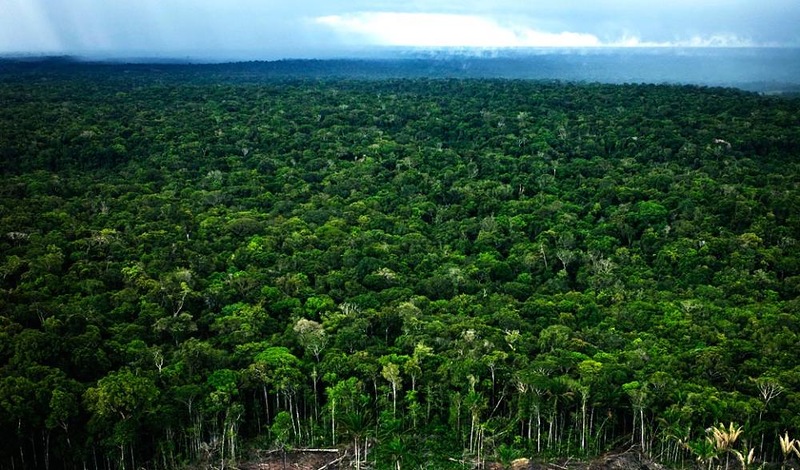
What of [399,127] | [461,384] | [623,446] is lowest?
[623,446]

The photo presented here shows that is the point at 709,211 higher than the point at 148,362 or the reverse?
higher

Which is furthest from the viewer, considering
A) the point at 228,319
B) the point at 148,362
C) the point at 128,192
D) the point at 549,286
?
the point at 128,192

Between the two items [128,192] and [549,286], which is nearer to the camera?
[549,286]

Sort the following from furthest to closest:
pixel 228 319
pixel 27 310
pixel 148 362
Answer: pixel 228 319 < pixel 27 310 < pixel 148 362

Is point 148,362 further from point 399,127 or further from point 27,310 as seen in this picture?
point 399,127

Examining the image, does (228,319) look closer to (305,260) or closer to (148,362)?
(148,362)

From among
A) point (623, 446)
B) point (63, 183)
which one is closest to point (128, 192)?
point (63, 183)
